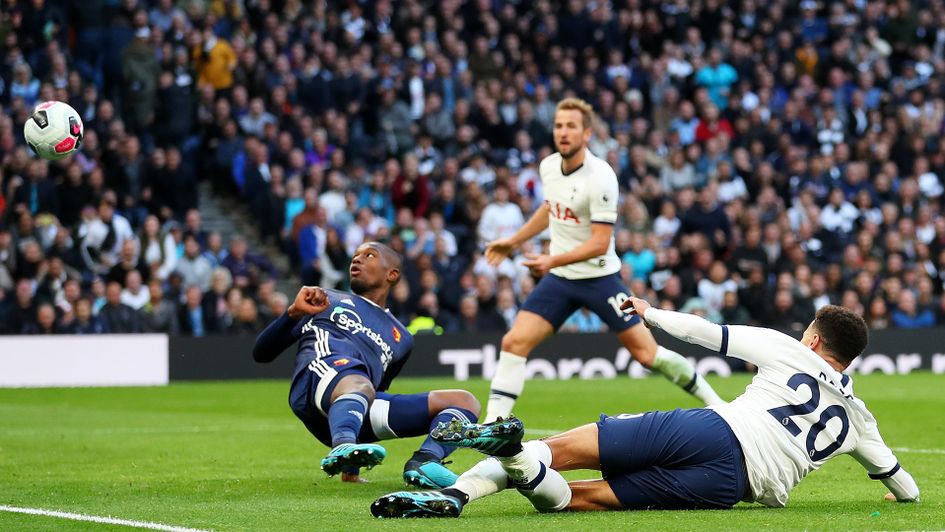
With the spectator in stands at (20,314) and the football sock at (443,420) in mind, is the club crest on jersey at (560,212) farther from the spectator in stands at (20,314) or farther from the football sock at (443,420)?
the spectator in stands at (20,314)

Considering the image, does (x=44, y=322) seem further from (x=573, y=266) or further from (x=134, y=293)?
(x=573, y=266)

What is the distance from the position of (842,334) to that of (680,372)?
448cm

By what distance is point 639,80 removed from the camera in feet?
88.9

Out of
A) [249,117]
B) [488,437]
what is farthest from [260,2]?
[488,437]

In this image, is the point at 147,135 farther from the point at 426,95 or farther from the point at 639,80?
the point at 639,80

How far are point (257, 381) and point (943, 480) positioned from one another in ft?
42.0

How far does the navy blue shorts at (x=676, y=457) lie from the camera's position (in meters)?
7.26

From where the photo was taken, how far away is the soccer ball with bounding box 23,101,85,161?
419 inches

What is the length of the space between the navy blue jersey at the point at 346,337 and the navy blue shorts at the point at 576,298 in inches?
96.0

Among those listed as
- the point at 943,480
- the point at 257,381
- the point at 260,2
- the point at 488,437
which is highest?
the point at 260,2

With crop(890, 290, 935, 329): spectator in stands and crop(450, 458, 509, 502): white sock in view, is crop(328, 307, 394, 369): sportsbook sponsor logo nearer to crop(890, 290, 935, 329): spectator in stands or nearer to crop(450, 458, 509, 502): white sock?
crop(450, 458, 509, 502): white sock

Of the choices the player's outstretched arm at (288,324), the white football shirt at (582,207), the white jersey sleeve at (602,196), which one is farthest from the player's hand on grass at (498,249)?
the player's outstretched arm at (288,324)

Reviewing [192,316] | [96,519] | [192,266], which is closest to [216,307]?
[192,316]

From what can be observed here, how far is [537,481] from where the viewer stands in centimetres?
712
